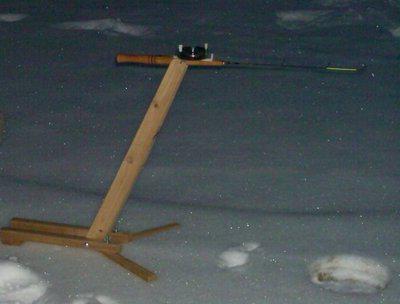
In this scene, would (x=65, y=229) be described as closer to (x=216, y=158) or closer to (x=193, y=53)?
(x=193, y=53)

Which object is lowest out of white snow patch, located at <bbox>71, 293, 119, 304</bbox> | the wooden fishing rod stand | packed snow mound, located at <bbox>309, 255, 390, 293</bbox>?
packed snow mound, located at <bbox>309, 255, 390, 293</bbox>

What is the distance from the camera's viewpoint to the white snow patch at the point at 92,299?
2.34 m

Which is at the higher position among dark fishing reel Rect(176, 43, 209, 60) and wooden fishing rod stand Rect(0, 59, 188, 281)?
dark fishing reel Rect(176, 43, 209, 60)

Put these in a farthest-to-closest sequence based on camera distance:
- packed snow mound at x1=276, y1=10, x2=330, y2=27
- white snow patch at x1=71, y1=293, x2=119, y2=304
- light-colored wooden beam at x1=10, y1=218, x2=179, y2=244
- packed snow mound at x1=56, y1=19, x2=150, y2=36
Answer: packed snow mound at x1=276, y1=10, x2=330, y2=27, packed snow mound at x1=56, y1=19, x2=150, y2=36, light-colored wooden beam at x1=10, y1=218, x2=179, y2=244, white snow patch at x1=71, y1=293, x2=119, y2=304

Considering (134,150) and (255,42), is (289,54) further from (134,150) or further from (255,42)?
(134,150)

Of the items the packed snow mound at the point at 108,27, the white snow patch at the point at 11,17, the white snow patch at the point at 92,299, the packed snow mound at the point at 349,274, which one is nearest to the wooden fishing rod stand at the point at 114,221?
the white snow patch at the point at 92,299

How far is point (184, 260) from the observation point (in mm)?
2605

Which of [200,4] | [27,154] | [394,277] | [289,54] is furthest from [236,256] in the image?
[200,4]

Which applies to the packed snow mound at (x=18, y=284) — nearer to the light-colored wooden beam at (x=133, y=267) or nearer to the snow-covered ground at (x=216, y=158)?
the snow-covered ground at (x=216, y=158)

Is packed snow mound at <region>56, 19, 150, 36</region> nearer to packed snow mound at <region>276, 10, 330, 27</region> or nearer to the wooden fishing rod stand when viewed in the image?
packed snow mound at <region>276, 10, 330, 27</region>

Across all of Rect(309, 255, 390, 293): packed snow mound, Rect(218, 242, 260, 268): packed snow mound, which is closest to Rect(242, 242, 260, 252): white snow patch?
Rect(218, 242, 260, 268): packed snow mound

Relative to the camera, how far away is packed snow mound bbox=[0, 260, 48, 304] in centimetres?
236

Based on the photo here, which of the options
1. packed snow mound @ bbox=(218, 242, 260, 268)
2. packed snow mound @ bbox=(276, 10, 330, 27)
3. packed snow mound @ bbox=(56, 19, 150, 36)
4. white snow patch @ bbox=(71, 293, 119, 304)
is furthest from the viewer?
packed snow mound @ bbox=(276, 10, 330, 27)

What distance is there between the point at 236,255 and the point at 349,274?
387 mm
